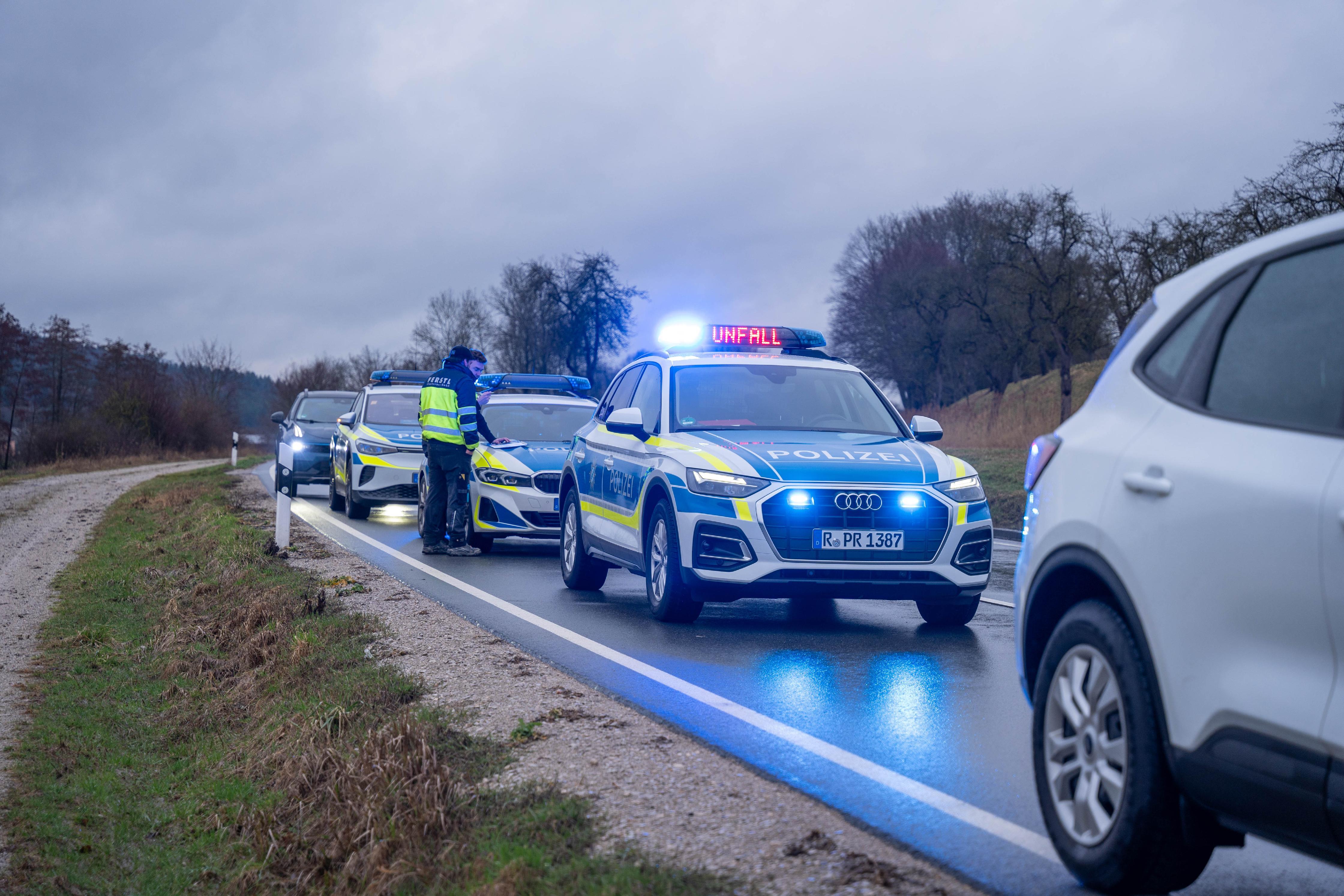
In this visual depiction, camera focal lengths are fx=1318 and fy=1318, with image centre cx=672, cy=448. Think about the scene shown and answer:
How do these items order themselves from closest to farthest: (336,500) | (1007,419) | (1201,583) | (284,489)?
1. (1201,583)
2. (284,489)
3. (336,500)
4. (1007,419)

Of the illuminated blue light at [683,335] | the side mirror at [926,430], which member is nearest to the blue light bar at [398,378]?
the illuminated blue light at [683,335]

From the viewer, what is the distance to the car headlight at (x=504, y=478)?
506 inches

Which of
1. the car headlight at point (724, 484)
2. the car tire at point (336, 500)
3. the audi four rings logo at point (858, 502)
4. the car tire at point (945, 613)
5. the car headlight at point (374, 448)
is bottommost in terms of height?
the car tire at point (336, 500)

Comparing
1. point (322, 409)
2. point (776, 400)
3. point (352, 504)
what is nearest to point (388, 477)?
point (352, 504)

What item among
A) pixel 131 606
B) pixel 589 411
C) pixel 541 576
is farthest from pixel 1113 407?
pixel 589 411

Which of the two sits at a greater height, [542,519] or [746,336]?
[746,336]

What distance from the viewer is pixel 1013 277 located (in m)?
43.0

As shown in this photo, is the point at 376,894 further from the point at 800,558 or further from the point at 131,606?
the point at 131,606

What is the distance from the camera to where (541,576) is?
11.6 m

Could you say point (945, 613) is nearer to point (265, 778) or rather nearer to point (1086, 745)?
point (265, 778)

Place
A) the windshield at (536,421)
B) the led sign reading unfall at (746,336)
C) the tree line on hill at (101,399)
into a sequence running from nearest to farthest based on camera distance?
the led sign reading unfall at (746,336) → the windshield at (536,421) → the tree line on hill at (101,399)

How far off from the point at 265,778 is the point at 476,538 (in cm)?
779

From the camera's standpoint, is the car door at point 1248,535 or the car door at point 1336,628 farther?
the car door at point 1248,535

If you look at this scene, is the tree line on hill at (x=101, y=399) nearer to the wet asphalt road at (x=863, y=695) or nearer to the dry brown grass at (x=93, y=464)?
the dry brown grass at (x=93, y=464)
